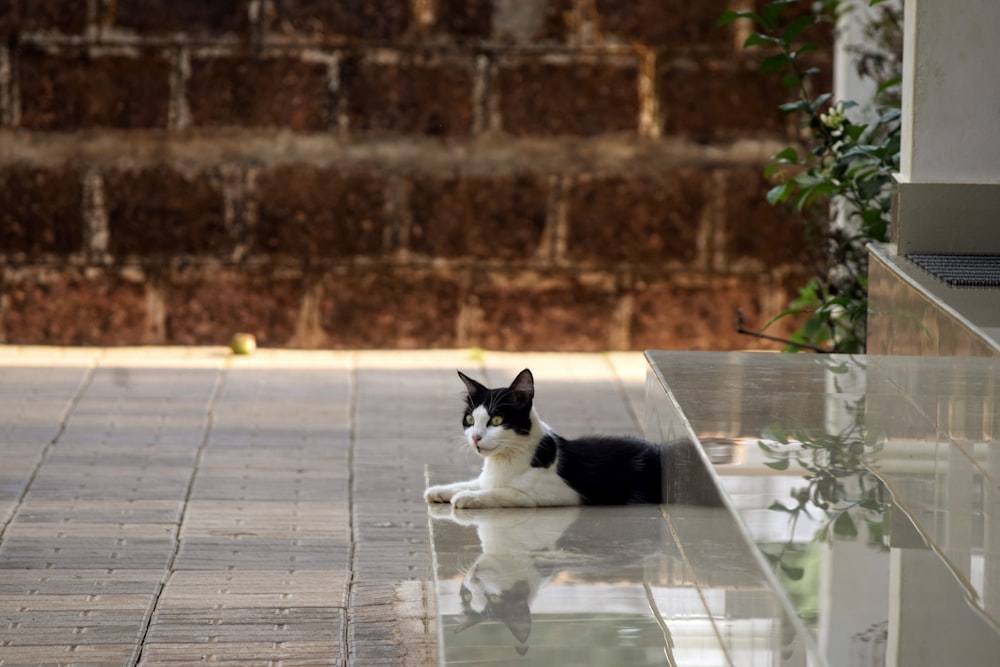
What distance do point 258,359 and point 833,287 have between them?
242cm

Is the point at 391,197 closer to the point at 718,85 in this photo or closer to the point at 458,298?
the point at 458,298

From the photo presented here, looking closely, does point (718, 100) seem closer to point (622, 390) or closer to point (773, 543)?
point (622, 390)

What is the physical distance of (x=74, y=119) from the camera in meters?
5.69

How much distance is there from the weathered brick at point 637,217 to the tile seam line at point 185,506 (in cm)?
152

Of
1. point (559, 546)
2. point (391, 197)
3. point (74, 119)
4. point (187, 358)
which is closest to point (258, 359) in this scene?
point (187, 358)

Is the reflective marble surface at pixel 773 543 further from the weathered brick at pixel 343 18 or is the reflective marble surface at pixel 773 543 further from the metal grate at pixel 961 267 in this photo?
the weathered brick at pixel 343 18

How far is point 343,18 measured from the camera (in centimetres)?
571

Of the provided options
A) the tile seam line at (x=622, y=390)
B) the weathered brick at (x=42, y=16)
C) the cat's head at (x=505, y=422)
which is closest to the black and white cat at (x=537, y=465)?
the cat's head at (x=505, y=422)

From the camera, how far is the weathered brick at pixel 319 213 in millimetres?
5766

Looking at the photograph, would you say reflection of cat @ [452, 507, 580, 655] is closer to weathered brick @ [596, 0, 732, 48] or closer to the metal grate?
the metal grate

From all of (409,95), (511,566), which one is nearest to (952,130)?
(511,566)

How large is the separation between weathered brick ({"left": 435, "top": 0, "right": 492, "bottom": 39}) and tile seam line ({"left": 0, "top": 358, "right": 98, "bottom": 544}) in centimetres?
190

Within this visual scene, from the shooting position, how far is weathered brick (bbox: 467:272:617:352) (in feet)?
19.3

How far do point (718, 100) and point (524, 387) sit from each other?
3245 mm
